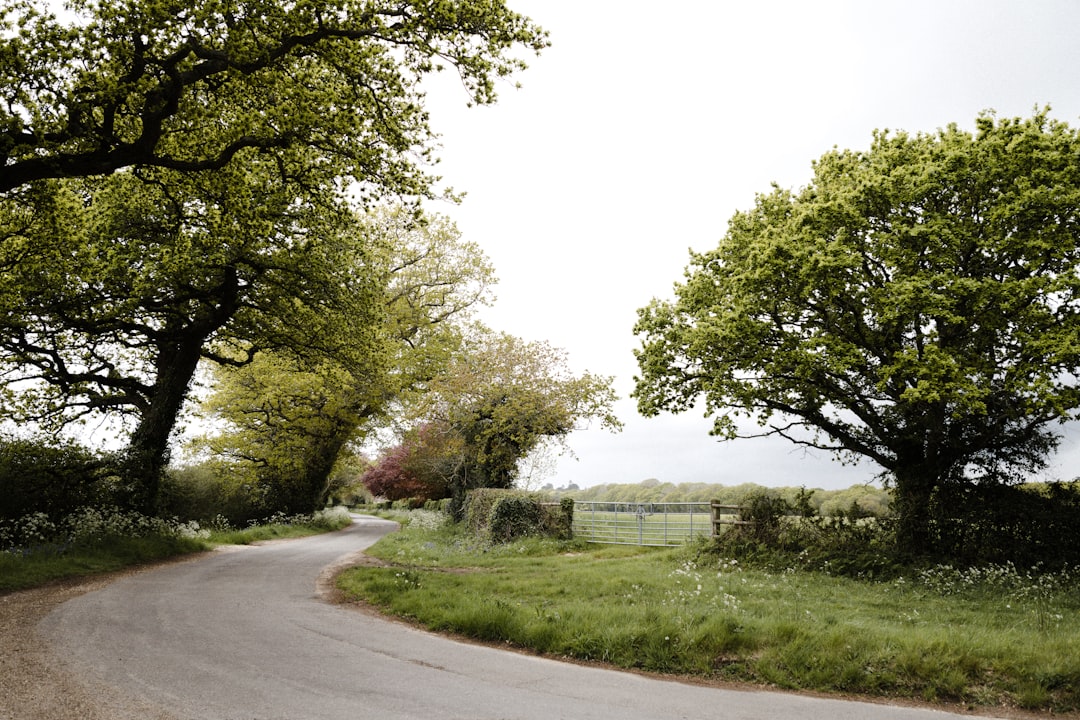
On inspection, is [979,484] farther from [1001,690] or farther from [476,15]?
[476,15]

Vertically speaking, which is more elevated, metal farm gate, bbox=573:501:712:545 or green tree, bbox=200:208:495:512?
green tree, bbox=200:208:495:512

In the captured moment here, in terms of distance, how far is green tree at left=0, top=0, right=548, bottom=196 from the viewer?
9188 millimetres

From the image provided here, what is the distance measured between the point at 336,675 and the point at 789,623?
5.66 meters

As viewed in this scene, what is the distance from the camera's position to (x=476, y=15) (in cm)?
990

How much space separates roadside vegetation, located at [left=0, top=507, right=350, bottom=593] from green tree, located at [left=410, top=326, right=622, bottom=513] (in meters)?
10.4

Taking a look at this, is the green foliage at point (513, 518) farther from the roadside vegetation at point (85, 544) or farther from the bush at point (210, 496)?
the bush at point (210, 496)

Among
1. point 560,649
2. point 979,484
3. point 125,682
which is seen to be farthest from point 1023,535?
point 125,682

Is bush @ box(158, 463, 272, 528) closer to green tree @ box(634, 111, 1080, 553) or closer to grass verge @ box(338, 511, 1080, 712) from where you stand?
grass verge @ box(338, 511, 1080, 712)

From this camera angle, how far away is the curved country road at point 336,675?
5.77 metres

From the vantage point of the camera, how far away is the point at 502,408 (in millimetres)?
26312

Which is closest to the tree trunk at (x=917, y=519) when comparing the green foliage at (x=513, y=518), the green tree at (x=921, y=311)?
the green tree at (x=921, y=311)

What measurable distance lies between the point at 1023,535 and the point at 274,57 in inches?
715

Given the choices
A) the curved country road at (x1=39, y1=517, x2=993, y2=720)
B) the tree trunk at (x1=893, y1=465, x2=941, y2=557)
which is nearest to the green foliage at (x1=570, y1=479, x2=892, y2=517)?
the tree trunk at (x1=893, y1=465, x2=941, y2=557)

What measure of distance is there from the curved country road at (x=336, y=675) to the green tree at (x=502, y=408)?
16591 mm
